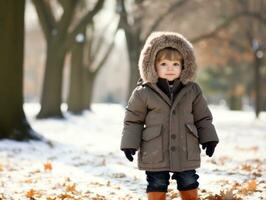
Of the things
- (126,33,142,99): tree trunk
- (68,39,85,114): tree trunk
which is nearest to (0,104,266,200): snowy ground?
(126,33,142,99): tree trunk

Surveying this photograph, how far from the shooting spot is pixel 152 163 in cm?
436

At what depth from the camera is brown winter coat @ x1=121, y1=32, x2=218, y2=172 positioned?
4359 millimetres

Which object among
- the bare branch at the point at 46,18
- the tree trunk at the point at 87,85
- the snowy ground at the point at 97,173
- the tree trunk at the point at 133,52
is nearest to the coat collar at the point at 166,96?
the snowy ground at the point at 97,173

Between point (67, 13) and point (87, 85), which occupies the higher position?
point (67, 13)

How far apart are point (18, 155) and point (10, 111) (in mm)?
1745

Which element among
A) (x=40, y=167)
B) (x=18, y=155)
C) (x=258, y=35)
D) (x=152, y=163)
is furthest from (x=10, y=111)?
(x=258, y=35)

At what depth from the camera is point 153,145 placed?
14.4ft

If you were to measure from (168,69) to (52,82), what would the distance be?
1492 cm

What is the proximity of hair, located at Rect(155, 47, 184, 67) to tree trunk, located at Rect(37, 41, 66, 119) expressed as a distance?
14100 millimetres

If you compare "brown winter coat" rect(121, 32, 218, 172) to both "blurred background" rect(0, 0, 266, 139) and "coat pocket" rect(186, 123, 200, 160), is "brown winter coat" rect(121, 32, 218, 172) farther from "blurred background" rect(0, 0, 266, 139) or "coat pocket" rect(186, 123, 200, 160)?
"blurred background" rect(0, 0, 266, 139)

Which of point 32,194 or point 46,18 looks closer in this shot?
point 32,194

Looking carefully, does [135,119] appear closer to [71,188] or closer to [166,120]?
[166,120]

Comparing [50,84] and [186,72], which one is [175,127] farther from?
[50,84]

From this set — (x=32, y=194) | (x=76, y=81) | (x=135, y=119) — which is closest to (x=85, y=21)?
(x=76, y=81)
